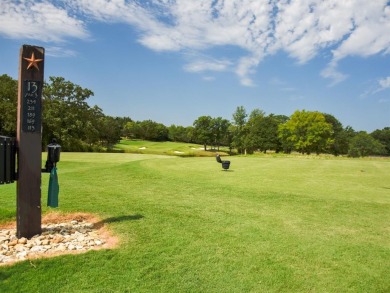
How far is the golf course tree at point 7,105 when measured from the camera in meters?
46.2

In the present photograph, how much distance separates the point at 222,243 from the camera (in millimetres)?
6422

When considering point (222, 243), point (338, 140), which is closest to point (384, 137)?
point (338, 140)

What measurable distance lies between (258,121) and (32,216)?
75536 mm

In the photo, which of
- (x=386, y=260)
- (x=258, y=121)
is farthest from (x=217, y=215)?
(x=258, y=121)

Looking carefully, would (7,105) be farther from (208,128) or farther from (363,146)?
(363,146)

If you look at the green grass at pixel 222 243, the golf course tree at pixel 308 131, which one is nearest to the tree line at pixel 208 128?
the golf course tree at pixel 308 131

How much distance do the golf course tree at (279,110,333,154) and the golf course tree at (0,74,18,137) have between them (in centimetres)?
5024

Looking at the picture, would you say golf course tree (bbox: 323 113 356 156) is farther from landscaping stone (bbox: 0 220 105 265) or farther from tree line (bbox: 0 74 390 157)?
landscaping stone (bbox: 0 220 105 265)

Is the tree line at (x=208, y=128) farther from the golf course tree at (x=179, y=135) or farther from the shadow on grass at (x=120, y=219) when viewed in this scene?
the shadow on grass at (x=120, y=219)

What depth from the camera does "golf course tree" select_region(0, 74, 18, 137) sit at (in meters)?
46.2

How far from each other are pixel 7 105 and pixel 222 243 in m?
50.1

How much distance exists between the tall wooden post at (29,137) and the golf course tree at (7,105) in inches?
1783

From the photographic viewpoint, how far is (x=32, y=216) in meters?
6.46

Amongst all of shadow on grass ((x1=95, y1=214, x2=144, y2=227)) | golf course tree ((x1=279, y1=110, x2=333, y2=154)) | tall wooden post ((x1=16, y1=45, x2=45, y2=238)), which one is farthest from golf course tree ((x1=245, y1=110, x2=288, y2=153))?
tall wooden post ((x1=16, y1=45, x2=45, y2=238))
